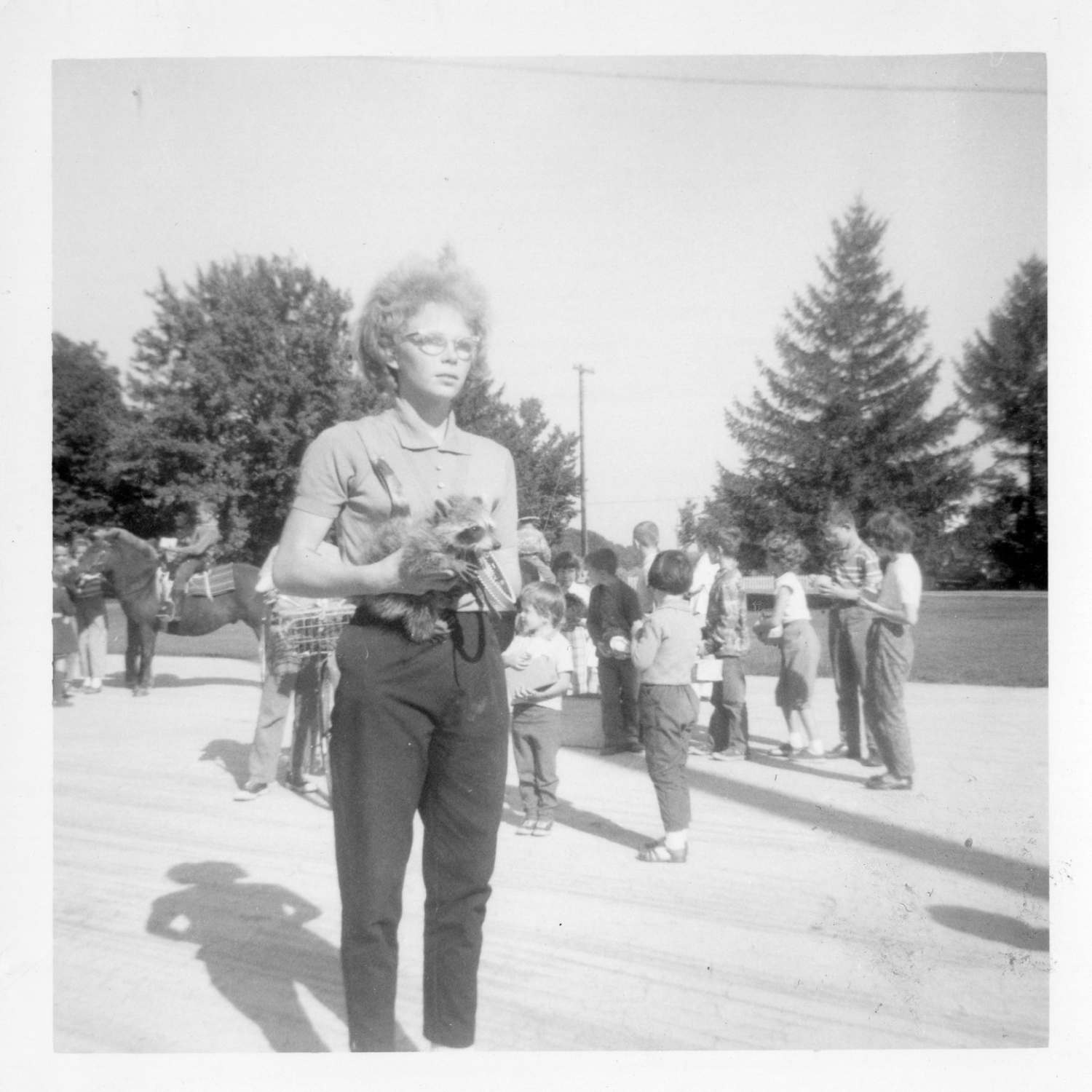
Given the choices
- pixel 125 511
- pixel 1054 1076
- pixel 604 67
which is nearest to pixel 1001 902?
pixel 1054 1076

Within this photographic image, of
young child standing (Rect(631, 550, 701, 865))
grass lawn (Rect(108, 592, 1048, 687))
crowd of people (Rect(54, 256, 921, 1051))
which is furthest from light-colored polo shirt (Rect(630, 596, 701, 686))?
grass lawn (Rect(108, 592, 1048, 687))

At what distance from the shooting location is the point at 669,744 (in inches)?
126

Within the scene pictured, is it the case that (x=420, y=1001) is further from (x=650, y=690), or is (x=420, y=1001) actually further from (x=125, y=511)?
(x=125, y=511)

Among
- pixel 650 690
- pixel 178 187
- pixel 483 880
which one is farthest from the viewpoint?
pixel 650 690

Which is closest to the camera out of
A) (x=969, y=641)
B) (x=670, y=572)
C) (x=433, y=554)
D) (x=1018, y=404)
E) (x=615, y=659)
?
(x=433, y=554)

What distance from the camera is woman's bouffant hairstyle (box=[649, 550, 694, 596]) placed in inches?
128

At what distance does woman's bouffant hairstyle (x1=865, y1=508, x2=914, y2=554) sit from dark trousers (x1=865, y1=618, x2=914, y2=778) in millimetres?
304

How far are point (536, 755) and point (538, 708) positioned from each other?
159mm

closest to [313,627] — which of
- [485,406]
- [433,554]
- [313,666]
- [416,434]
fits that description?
[313,666]

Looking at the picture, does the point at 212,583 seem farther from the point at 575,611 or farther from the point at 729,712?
the point at 729,712

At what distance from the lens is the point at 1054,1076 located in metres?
2.35

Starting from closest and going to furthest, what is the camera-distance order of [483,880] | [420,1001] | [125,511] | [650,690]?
[483,880] → [420,1001] → [125,511] → [650,690]

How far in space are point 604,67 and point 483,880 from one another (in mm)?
1987

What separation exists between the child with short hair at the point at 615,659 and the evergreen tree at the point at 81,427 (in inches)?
85.7
